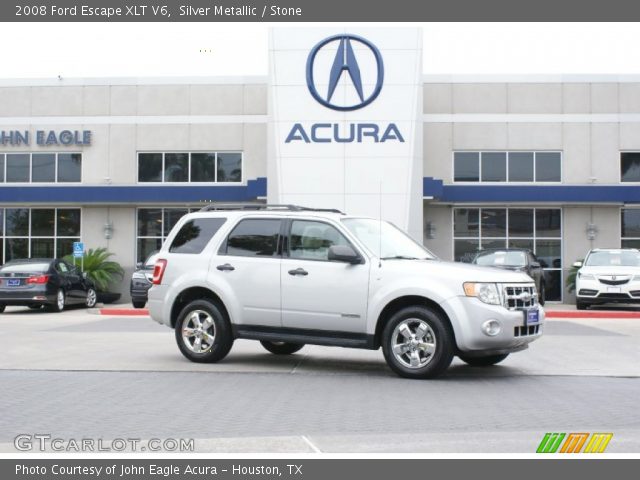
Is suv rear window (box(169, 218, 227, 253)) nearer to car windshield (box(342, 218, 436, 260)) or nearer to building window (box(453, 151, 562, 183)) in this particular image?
car windshield (box(342, 218, 436, 260))

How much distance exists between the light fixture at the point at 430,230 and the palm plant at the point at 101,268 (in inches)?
446

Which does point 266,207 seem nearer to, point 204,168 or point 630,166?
point 204,168

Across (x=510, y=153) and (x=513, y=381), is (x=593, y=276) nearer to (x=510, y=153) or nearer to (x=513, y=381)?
(x=510, y=153)

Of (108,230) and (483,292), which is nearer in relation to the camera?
(483,292)

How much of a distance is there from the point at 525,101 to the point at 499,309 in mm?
22825

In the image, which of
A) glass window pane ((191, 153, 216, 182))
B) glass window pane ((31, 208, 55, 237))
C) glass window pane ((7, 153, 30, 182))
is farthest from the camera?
glass window pane ((7, 153, 30, 182))

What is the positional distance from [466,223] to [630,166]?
6339 millimetres

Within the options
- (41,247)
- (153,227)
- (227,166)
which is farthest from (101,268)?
(227,166)

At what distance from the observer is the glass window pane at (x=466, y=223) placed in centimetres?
3128

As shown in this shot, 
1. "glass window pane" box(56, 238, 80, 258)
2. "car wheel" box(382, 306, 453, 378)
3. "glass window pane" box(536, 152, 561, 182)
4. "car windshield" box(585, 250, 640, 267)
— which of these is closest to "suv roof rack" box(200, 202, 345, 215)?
"car wheel" box(382, 306, 453, 378)

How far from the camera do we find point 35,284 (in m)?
23.0

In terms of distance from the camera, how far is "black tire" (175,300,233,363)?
444 inches

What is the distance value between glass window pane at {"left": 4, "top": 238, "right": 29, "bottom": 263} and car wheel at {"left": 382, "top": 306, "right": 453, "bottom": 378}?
25382 mm

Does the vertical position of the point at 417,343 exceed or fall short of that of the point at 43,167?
it falls short
